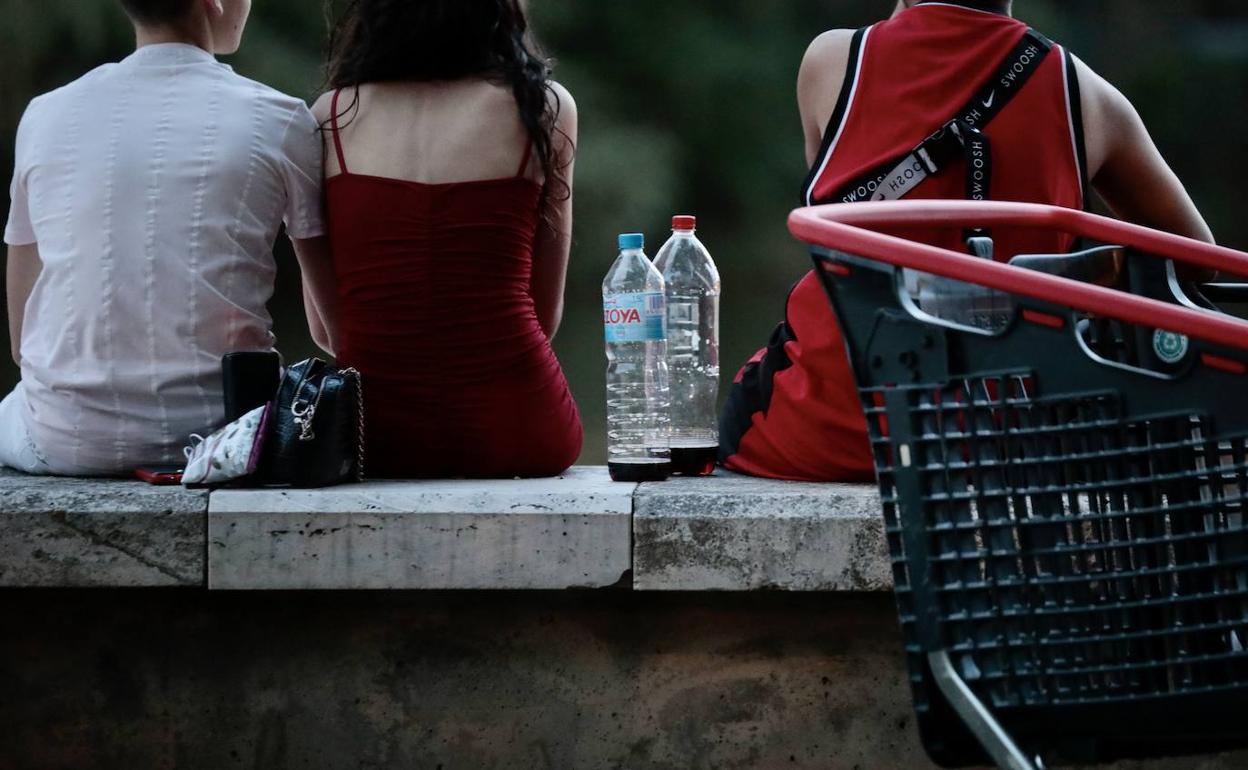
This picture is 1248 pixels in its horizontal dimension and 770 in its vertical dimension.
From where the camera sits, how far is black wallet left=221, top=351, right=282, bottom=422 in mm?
2316

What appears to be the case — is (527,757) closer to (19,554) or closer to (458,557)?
Result: (458,557)

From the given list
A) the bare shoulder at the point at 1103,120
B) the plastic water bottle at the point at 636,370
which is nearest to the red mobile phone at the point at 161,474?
the plastic water bottle at the point at 636,370

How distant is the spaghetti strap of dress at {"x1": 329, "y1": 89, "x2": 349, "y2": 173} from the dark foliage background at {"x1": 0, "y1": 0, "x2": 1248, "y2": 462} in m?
7.81

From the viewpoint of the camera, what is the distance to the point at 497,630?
2.25 m

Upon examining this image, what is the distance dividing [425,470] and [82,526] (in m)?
0.58

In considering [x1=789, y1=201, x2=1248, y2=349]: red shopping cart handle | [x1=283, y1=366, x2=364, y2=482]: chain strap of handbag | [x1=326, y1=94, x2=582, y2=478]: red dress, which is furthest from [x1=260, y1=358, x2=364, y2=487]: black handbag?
[x1=789, y1=201, x2=1248, y2=349]: red shopping cart handle

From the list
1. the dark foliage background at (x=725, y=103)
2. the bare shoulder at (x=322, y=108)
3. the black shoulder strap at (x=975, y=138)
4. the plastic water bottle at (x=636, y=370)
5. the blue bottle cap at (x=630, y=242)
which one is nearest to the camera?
the black shoulder strap at (x=975, y=138)

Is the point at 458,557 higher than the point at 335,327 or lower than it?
lower

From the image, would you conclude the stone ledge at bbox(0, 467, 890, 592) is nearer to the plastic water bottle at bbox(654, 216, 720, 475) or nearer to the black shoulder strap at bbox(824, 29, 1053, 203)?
the black shoulder strap at bbox(824, 29, 1053, 203)

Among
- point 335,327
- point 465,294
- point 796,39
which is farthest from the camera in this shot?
point 796,39

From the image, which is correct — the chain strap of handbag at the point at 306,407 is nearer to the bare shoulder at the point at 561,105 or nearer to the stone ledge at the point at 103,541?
the stone ledge at the point at 103,541

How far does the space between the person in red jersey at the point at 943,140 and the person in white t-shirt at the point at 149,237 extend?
839 millimetres

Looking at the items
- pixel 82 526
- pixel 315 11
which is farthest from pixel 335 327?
pixel 315 11

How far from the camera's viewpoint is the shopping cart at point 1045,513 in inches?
47.7
